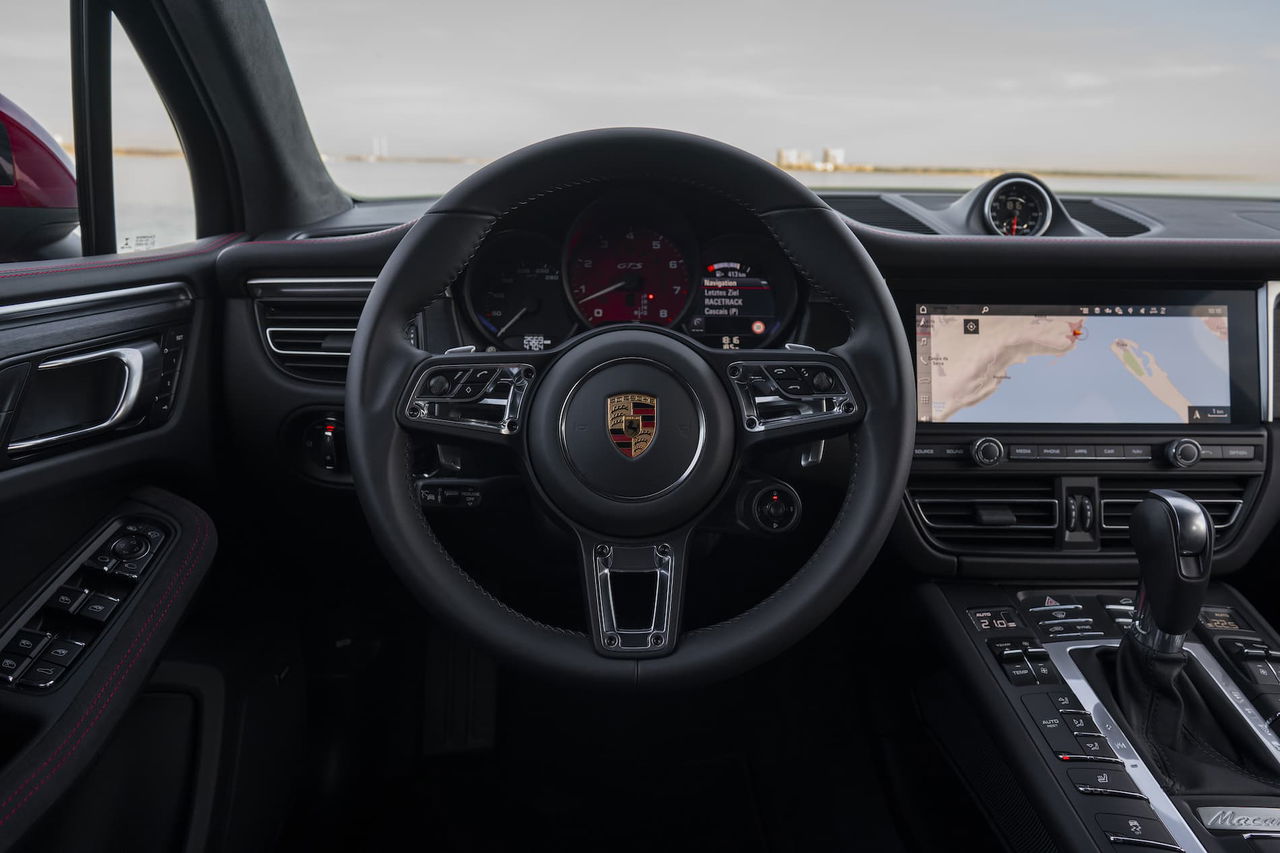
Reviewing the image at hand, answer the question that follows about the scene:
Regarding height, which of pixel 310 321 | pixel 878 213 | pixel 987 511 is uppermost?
pixel 878 213

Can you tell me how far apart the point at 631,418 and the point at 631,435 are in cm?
3

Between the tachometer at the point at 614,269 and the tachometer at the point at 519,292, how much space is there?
4 cm

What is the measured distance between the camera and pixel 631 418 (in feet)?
4.64

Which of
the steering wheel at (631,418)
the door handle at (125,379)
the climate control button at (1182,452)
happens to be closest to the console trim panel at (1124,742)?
the climate control button at (1182,452)

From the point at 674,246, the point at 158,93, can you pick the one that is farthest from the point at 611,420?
the point at 158,93

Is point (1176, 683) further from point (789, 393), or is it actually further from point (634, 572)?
point (634, 572)

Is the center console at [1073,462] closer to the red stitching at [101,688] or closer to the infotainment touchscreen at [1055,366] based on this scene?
the infotainment touchscreen at [1055,366]

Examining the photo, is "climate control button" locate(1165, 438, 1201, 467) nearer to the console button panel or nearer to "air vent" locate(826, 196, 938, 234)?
"air vent" locate(826, 196, 938, 234)

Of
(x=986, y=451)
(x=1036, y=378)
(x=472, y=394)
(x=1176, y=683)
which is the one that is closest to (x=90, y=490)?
(x=472, y=394)

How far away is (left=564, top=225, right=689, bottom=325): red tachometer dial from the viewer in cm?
173

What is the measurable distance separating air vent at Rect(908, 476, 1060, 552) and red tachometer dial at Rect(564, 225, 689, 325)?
663 mm

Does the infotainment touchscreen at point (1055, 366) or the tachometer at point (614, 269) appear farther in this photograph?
the infotainment touchscreen at point (1055, 366)

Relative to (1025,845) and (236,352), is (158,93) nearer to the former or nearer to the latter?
(236,352)

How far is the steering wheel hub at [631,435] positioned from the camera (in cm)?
139
